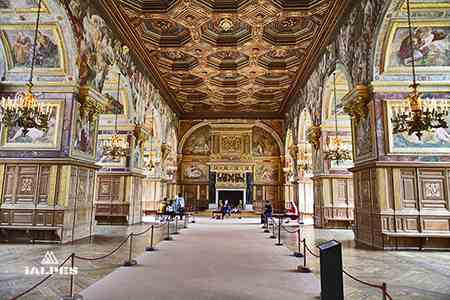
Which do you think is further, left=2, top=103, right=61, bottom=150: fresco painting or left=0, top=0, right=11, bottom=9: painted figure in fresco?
left=2, top=103, right=61, bottom=150: fresco painting

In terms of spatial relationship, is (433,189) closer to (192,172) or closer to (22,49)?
(22,49)

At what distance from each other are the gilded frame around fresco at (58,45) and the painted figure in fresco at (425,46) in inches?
392

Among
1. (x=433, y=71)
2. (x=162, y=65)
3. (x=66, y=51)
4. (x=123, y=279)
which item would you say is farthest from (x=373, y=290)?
(x=162, y=65)

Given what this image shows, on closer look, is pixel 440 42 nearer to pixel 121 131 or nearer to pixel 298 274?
pixel 298 274

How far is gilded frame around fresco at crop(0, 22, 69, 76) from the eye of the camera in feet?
28.9

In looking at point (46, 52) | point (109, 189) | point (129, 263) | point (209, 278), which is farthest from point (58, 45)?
point (209, 278)

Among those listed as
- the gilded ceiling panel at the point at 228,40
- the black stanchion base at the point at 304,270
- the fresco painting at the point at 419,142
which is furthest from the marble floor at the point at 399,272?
the gilded ceiling panel at the point at 228,40

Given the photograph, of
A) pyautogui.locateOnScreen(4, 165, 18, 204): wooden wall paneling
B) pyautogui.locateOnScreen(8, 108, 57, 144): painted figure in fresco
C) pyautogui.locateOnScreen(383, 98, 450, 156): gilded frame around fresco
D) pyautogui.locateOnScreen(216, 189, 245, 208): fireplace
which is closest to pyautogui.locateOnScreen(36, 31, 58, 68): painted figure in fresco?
pyautogui.locateOnScreen(8, 108, 57, 144): painted figure in fresco

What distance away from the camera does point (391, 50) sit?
8.50 m

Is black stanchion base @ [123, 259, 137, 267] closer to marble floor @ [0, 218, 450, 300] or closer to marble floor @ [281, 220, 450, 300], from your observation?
marble floor @ [0, 218, 450, 300]

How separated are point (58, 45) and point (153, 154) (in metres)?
9.35

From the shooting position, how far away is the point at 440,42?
28.0ft

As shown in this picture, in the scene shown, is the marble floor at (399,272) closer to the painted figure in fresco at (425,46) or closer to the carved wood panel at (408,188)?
the carved wood panel at (408,188)

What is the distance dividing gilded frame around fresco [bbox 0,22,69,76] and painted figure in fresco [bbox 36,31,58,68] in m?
0.15
